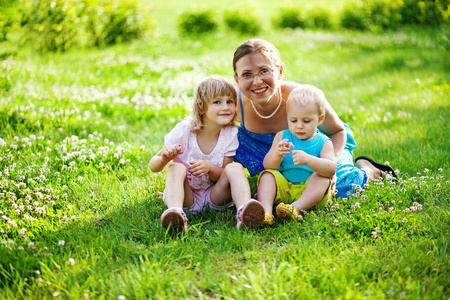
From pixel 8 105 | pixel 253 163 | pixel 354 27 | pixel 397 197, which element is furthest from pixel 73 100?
pixel 354 27

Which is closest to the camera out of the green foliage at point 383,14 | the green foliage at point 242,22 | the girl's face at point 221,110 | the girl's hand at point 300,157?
the girl's hand at point 300,157

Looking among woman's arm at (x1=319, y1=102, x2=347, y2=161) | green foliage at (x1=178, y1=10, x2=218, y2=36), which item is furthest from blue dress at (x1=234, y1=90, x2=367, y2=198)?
green foliage at (x1=178, y1=10, x2=218, y2=36)

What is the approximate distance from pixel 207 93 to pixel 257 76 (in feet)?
1.67

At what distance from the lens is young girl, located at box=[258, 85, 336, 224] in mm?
3621

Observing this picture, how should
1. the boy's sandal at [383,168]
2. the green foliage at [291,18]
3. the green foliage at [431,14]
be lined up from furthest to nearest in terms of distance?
the green foliage at [291,18] < the green foliage at [431,14] < the boy's sandal at [383,168]

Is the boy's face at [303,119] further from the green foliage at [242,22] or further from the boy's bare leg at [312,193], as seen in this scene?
the green foliage at [242,22]

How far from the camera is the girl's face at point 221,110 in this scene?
3828 mm

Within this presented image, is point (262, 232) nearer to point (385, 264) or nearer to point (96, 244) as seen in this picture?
point (385, 264)

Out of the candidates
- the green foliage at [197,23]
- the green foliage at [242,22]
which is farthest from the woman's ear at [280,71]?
the green foliage at [242,22]

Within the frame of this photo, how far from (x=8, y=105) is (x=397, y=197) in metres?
5.13

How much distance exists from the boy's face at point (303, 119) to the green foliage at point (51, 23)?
6.59m

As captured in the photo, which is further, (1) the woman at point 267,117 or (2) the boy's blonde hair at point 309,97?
(1) the woman at point 267,117

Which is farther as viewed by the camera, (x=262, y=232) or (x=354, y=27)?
(x=354, y=27)

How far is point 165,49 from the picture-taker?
12352mm
